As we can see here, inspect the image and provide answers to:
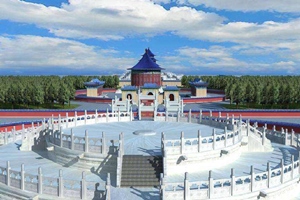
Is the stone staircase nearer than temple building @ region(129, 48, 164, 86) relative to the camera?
Yes

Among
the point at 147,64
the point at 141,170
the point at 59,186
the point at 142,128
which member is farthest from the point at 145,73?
the point at 59,186

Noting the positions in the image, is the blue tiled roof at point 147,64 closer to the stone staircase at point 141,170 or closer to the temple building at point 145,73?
the temple building at point 145,73

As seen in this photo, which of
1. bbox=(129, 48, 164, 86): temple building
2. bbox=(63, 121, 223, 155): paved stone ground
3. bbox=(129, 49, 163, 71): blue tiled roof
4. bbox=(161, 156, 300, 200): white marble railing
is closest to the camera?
bbox=(161, 156, 300, 200): white marble railing

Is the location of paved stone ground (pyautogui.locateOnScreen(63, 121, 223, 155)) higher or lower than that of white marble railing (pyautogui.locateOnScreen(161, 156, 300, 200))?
higher

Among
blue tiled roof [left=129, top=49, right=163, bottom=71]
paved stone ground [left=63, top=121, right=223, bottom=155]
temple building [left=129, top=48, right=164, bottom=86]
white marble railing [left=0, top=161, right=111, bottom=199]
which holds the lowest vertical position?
white marble railing [left=0, top=161, right=111, bottom=199]

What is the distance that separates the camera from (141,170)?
16469mm

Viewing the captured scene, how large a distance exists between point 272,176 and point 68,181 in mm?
10696

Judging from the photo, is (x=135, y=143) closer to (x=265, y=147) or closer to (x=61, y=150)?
(x=61, y=150)

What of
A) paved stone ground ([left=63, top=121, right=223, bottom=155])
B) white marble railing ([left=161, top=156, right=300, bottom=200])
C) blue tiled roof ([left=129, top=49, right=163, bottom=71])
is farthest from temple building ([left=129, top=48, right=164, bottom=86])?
white marble railing ([left=161, top=156, right=300, bottom=200])

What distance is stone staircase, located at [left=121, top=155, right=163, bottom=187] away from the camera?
51.4 feet

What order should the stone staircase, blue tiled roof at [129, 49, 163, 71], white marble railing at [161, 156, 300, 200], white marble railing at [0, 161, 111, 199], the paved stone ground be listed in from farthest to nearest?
blue tiled roof at [129, 49, 163, 71], the paved stone ground, the stone staircase, white marble railing at [0, 161, 111, 199], white marble railing at [161, 156, 300, 200]

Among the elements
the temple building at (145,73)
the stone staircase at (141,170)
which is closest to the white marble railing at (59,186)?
the stone staircase at (141,170)

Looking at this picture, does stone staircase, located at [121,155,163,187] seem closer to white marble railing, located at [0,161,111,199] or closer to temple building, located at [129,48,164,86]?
white marble railing, located at [0,161,111,199]

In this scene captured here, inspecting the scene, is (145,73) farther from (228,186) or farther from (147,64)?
(228,186)
